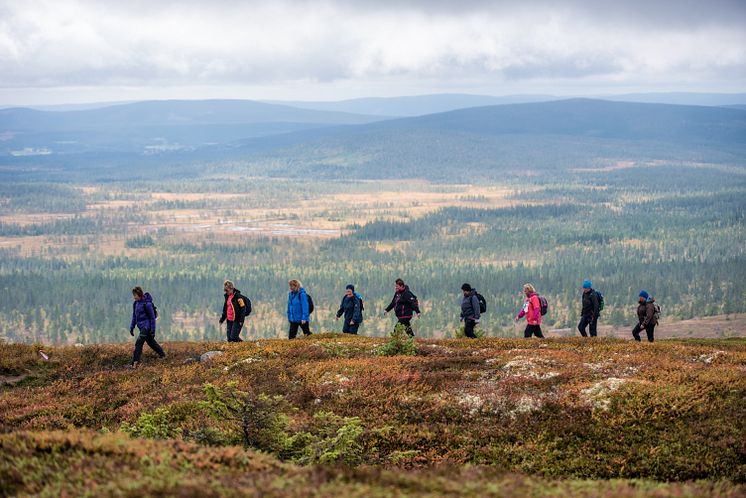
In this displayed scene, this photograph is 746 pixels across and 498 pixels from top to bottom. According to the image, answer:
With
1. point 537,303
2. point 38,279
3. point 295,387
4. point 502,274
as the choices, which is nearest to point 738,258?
point 502,274

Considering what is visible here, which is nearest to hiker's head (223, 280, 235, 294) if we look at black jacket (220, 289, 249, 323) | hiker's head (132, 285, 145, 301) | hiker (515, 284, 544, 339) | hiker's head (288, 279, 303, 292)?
black jacket (220, 289, 249, 323)

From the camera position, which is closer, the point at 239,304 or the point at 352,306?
the point at 239,304

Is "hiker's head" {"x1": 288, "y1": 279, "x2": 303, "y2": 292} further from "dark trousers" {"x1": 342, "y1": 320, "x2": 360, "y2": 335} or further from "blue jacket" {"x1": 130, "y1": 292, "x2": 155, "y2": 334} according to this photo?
"blue jacket" {"x1": 130, "y1": 292, "x2": 155, "y2": 334}

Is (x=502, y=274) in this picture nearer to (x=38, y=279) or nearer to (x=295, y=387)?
(x=38, y=279)

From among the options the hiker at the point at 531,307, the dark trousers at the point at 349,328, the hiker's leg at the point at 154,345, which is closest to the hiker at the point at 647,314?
the hiker at the point at 531,307

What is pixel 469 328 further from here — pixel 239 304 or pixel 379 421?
pixel 379 421

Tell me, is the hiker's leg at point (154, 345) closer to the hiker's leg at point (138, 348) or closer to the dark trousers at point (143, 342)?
the dark trousers at point (143, 342)

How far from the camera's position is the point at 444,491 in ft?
44.7

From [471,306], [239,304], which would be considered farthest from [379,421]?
[239,304]

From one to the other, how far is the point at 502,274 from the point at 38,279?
89.6 metres

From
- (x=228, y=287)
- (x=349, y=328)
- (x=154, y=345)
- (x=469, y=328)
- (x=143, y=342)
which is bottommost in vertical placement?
(x=349, y=328)

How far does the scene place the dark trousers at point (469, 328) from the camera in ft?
115

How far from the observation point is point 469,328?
116ft

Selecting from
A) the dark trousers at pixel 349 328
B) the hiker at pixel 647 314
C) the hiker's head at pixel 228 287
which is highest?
the hiker's head at pixel 228 287
